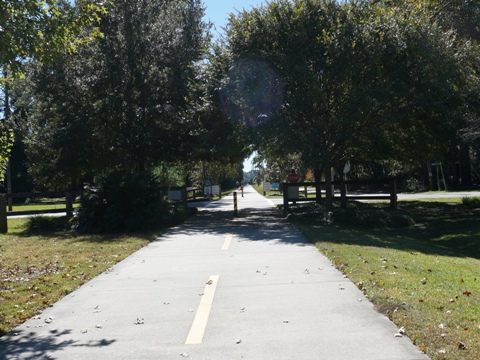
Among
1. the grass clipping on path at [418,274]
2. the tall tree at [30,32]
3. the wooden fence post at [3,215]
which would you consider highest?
the tall tree at [30,32]

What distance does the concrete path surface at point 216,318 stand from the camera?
564cm

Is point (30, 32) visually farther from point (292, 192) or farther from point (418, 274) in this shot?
point (292, 192)

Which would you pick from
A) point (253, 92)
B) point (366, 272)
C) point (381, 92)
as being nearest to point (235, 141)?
point (253, 92)

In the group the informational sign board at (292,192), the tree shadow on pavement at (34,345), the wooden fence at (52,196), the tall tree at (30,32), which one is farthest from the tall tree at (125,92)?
the tree shadow on pavement at (34,345)

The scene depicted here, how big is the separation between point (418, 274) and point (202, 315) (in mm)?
4154

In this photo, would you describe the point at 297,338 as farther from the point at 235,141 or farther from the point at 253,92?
the point at 235,141

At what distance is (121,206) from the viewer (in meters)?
18.7

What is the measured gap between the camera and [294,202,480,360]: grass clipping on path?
5.80 meters

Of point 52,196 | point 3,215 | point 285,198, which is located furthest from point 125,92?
point 285,198

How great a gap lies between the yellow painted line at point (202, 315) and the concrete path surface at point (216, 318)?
0.01 metres

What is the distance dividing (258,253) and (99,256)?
356 cm

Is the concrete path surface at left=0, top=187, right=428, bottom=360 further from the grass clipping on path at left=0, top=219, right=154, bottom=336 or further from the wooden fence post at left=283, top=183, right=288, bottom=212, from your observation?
the wooden fence post at left=283, top=183, right=288, bottom=212

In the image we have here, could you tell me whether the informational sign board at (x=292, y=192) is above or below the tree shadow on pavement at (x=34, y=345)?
above

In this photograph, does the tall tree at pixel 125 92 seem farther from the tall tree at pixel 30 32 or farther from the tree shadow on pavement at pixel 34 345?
the tree shadow on pavement at pixel 34 345
